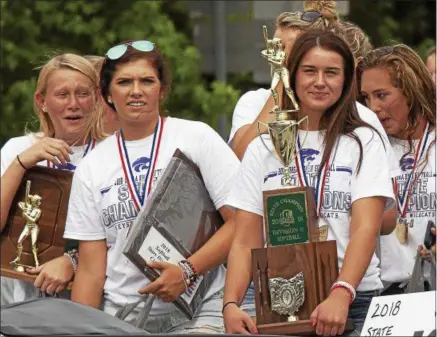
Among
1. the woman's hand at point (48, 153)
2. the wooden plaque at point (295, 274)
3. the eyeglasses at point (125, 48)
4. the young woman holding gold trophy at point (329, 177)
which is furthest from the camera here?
the woman's hand at point (48, 153)

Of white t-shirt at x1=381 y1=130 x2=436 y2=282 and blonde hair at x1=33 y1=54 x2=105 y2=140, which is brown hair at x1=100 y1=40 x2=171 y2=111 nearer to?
blonde hair at x1=33 y1=54 x2=105 y2=140

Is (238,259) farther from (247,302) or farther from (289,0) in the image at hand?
(289,0)

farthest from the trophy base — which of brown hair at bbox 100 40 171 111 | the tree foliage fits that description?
the tree foliage

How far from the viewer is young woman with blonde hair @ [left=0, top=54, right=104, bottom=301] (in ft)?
27.4

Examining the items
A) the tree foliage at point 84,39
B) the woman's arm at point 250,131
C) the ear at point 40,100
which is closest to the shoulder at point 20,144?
the ear at point 40,100

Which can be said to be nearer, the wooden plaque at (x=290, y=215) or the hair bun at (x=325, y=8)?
the wooden plaque at (x=290, y=215)

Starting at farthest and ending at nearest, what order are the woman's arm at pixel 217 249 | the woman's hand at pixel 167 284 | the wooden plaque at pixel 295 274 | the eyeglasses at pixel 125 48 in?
1. the eyeglasses at pixel 125 48
2. the woman's arm at pixel 217 249
3. the woman's hand at pixel 167 284
4. the wooden plaque at pixel 295 274

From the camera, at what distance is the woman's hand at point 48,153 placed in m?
8.32

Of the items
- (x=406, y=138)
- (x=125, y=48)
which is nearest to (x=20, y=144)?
(x=125, y=48)

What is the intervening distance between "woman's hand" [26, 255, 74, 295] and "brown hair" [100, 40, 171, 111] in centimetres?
81

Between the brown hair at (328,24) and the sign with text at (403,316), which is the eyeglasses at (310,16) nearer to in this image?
the brown hair at (328,24)

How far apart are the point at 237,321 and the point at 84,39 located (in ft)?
31.9

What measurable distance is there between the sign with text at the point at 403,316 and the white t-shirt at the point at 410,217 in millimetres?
1701

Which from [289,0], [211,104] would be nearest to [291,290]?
[289,0]
